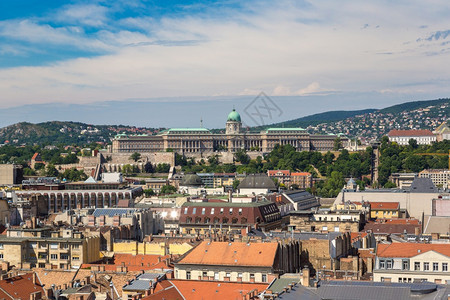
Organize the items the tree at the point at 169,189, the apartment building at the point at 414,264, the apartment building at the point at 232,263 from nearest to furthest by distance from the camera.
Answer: the apartment building at the point at 232,263 < the apartment building at the point at 414,264 < the tree at the point at 169,189

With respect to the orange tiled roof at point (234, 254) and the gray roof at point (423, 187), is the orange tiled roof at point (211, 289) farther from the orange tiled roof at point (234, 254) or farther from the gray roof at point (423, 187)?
the gray roof at point (423, 187)

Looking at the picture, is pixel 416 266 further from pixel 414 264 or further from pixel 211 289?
pixel 211 289

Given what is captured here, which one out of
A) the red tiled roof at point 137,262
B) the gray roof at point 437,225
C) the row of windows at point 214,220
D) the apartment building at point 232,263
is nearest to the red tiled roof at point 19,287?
the red tiled roof at point 137,262

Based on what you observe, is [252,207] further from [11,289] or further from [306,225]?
[11,289]

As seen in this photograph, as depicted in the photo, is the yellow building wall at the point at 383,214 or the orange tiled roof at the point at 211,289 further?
the yellow building wall at the point at 383,214

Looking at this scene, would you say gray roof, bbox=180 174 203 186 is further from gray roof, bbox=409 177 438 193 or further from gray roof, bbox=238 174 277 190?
gray roof, bbox=409 177 438 193

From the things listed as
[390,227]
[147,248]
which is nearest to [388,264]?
[147,248]

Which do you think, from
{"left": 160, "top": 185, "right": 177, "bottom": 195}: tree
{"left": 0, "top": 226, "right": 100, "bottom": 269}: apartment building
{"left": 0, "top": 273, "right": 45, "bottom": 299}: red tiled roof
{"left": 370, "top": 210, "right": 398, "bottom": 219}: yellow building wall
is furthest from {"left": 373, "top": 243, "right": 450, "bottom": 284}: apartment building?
{"left": 160, "top": 185, "right": 177, "bottom": 195}: tree
